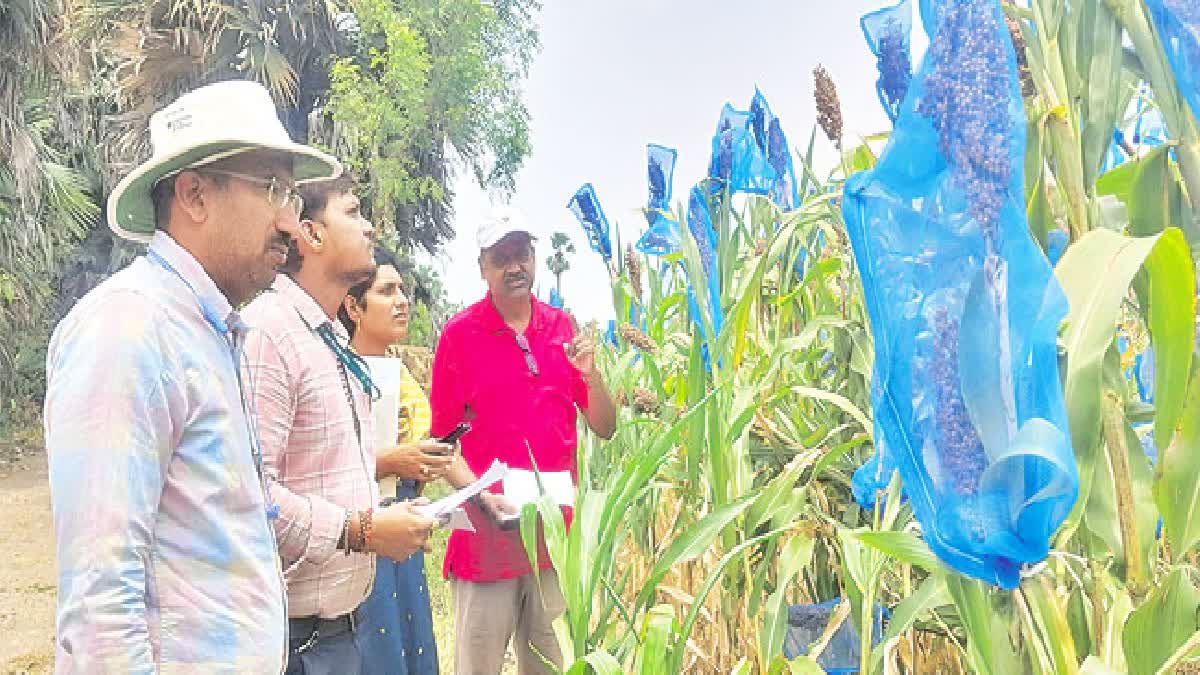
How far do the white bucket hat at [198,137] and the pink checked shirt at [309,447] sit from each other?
1.07 ft

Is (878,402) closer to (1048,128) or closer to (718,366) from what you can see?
(1048,128)

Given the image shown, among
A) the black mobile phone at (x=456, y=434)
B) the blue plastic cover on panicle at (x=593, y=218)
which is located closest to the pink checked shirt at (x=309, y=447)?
the black mobile phone at (x=456, y=434)

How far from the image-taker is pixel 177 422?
3.47 feet

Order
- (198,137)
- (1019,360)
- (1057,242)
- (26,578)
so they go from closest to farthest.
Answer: (1019,360)
(1057,242)
(198,137)
(26,578)

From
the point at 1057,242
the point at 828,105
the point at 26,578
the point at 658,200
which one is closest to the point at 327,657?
the point at 1057,242

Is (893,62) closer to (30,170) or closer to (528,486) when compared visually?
(528,486)

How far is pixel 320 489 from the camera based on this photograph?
1581mm

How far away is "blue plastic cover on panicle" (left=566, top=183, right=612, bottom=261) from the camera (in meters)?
3.71

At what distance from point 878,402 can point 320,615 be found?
107 cm

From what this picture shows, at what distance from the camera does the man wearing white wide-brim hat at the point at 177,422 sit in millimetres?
982

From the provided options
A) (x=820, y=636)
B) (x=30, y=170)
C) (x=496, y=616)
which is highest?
(x=30, y=170)

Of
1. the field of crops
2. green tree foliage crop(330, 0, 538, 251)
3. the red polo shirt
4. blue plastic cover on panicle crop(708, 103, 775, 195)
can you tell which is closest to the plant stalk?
the field of crops

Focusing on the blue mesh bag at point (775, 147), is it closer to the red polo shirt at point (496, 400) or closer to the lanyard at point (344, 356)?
the red polo shirt at point (496, 400)

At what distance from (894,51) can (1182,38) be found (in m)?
0.68
